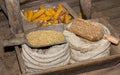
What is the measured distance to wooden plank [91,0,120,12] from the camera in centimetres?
445

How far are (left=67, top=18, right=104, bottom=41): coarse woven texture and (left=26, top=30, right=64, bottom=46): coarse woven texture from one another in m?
0.17

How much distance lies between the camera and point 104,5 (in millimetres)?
4551

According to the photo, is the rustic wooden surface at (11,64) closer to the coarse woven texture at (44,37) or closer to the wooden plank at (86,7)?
the coarse woven texture at (44,37)

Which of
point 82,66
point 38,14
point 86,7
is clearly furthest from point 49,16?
point 82,66

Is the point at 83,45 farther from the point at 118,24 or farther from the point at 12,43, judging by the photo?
the point at 118,24

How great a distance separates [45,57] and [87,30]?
579 millimetres

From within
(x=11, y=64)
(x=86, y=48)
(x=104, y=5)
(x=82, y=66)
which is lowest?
(x=11, y=64)

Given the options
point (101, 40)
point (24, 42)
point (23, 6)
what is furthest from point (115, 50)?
point (23, 6)

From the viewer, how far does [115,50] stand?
2.89 metres

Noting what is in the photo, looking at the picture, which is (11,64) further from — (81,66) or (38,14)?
(81,66)

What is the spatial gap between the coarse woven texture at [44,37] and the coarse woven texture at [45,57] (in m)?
0.08

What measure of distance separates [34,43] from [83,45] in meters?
0.53

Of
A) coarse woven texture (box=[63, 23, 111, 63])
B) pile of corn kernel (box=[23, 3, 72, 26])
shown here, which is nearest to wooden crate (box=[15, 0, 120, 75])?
coarse woven texture (box=[63, 23, 111, 63])

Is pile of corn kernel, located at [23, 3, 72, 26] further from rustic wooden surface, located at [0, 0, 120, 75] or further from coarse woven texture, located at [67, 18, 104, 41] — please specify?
coarse woven texture, located at [67, 18, 104, 41]
